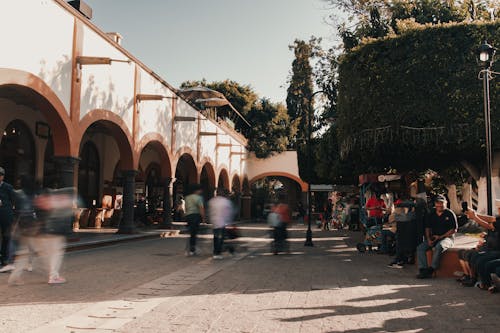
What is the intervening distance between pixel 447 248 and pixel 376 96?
622cm

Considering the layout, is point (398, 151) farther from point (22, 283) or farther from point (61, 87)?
point (22, 283)

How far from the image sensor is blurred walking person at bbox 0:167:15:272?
8320 millimetres

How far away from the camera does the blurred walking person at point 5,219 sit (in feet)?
27.3

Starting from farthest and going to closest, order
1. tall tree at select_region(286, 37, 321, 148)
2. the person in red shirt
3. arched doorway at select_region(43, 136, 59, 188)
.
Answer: tall tree at select_region(286, 37, 321, 148)
arched doorway at select_region(43, 136, 59, 188)
the person in red shirt

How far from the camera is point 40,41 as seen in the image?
11.6 m

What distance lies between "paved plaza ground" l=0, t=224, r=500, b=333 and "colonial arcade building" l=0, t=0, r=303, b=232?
15.1ft

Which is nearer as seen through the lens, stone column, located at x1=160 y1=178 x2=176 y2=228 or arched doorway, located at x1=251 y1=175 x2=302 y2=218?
stone column, located at x1=160 y1=178 x2=176 y2=228

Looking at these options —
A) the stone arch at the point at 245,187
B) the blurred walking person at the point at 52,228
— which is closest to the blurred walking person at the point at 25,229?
the blurred walking person at the point at 52,228

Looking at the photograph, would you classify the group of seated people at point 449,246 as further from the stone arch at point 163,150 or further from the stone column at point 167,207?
the stone column at point 167,207

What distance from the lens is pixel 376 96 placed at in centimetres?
1362

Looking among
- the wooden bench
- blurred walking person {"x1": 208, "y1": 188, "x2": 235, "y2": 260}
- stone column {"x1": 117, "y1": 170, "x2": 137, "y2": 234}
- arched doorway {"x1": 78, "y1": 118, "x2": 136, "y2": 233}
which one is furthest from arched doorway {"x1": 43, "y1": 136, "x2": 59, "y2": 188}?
the wooden bench

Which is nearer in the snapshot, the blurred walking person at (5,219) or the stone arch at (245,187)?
the blurred walking person at (5,219)

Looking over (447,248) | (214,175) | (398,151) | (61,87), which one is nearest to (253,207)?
(214,175)

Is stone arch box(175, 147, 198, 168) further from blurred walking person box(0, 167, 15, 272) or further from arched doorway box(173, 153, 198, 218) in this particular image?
blurred walking person box(0, 167, 15, 272)
